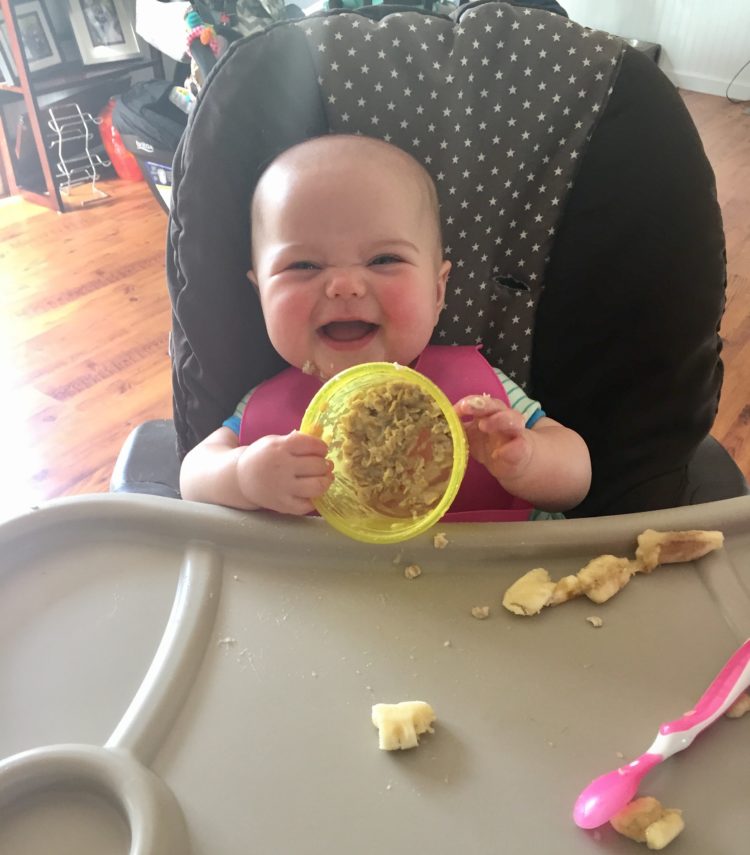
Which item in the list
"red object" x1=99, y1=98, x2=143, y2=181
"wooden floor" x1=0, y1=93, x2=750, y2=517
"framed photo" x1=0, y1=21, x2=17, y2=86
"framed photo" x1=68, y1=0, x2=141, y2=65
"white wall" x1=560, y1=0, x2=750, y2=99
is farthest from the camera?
"white wall" x1=560, y1=0, x2=750, y2=99

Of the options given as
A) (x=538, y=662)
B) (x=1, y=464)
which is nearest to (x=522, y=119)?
(x=538, y=662)

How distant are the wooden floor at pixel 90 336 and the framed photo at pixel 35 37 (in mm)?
541

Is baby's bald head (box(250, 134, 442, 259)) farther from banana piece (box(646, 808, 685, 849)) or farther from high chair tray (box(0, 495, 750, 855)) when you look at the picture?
banana piece (box(646, 808, 685, 849))

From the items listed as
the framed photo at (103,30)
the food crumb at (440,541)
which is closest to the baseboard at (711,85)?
the framed photo at (103,30)

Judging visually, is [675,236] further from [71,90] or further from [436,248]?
[71,90]

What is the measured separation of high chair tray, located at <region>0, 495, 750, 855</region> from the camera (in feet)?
1.89

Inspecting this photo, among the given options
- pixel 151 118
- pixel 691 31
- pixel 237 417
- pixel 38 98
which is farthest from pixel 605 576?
pixel 691 31

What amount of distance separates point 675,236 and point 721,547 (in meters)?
0.35

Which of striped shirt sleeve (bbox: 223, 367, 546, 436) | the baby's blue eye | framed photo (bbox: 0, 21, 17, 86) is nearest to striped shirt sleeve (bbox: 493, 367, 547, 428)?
striped shirt sleeve (bbox: 223, 367, 546, 436)

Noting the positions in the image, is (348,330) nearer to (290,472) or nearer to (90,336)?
(290,472)

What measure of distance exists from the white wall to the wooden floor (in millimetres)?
969

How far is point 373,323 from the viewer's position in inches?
35.4

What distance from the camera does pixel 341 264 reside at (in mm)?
881

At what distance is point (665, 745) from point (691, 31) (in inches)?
174
